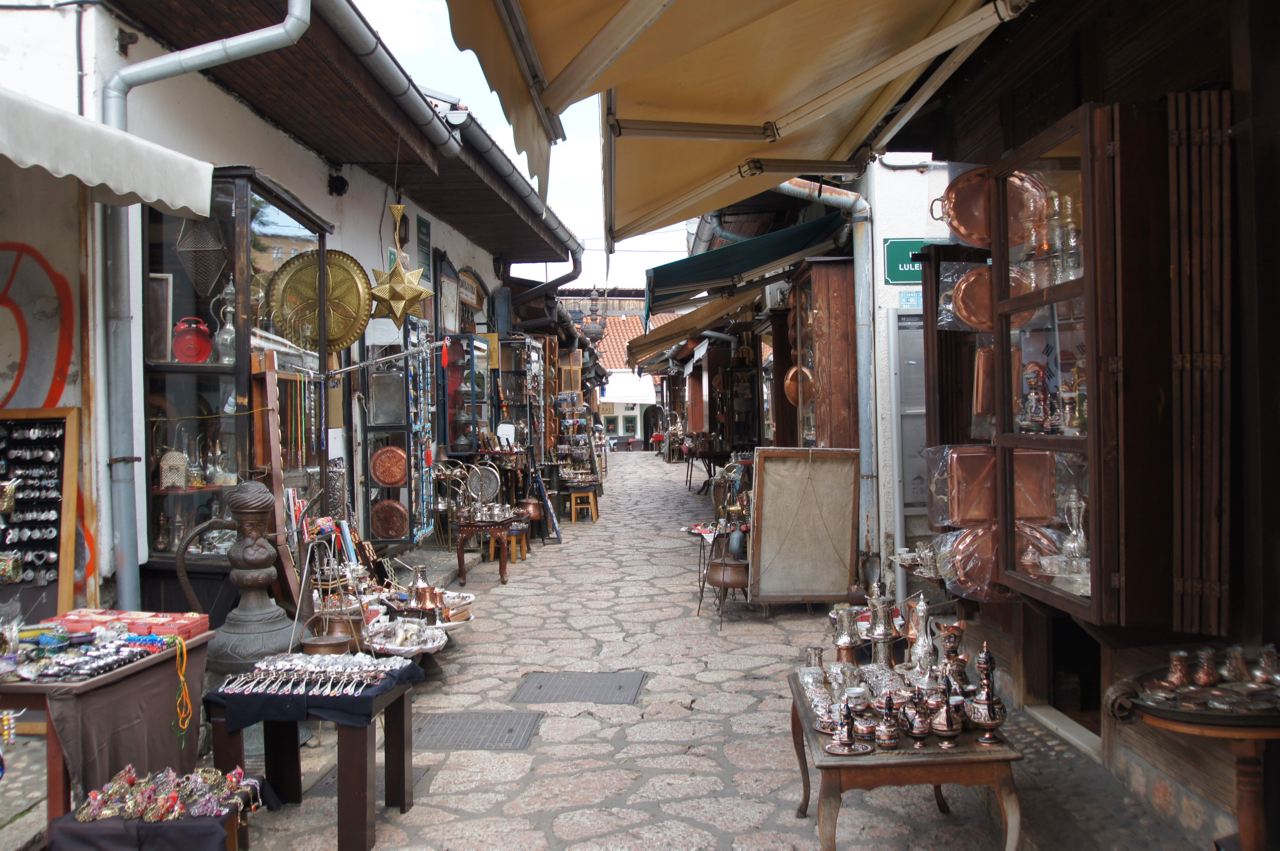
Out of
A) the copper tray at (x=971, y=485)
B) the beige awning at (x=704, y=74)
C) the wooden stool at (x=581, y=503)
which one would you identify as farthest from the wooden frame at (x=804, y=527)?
the wooden stool at (x=581, y=503)

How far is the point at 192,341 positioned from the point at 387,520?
3.23 m

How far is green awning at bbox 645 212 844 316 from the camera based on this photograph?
8.12 m

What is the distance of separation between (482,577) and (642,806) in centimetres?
595

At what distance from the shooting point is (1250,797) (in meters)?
2.43

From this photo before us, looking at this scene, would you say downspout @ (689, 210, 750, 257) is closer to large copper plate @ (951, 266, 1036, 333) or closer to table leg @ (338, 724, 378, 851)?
large copper plate @ (951, 266, 1036, 333)

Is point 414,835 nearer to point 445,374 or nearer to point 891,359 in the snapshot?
point 891,359

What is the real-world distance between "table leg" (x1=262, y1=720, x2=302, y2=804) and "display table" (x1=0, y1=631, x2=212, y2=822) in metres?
0.34

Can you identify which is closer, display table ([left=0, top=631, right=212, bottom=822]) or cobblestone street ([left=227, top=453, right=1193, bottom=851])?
display table ([left=0, top=631, right=212, bottom=822])

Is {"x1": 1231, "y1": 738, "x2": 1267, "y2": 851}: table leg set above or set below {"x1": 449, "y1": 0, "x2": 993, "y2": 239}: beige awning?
below

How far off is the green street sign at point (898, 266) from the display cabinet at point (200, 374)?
4.89 meters

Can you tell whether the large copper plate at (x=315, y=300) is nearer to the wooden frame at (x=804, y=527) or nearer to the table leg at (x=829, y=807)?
the wooden frame at (x=804, y=527)

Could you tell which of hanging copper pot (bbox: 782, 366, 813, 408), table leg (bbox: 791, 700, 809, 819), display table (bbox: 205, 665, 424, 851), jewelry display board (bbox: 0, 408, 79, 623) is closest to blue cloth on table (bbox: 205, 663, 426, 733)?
display table (bbox: 205, 665, 424, 851)

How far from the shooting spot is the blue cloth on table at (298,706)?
11.3 ft

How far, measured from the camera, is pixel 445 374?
9.84 meters
